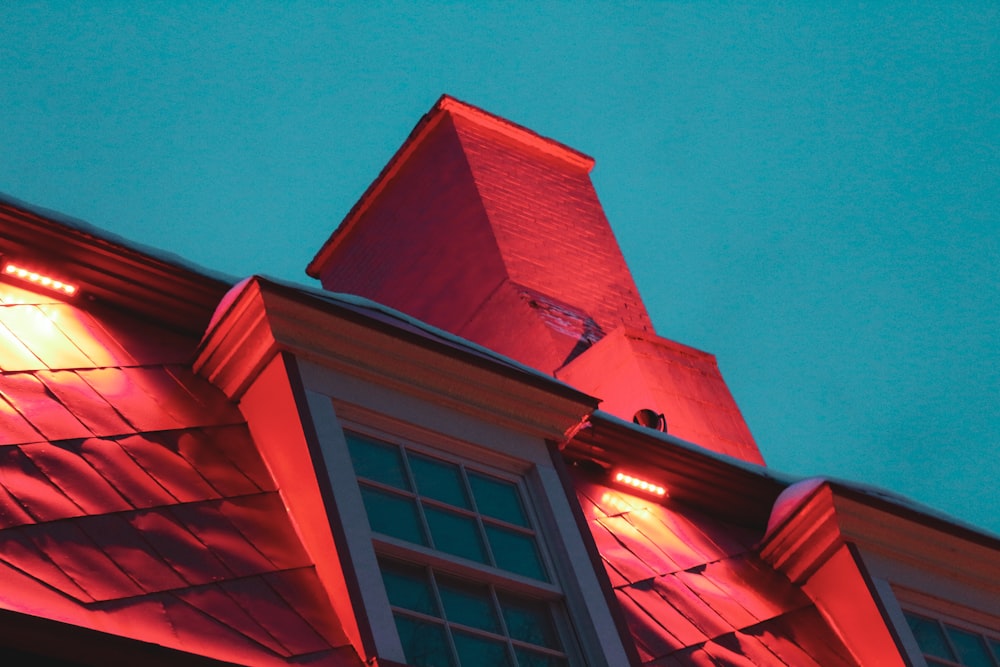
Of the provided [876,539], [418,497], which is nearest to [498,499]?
[418,497]

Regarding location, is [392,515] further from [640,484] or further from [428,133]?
[428,133]

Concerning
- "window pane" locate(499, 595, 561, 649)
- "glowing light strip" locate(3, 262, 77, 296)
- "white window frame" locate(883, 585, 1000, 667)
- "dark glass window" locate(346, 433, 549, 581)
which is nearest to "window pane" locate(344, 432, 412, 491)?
"dark glass window" locate(346, 433, 549, 581)

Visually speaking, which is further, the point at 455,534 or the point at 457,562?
the point at 455,534

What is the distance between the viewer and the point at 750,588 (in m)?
7.56

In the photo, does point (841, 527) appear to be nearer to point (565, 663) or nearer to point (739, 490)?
point (739, 490)

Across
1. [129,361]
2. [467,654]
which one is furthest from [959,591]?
[129,361]

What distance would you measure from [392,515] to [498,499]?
730 mm

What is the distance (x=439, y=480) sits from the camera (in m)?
6.19

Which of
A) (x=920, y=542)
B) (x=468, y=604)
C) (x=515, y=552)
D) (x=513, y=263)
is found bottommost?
(x=468, y=604)

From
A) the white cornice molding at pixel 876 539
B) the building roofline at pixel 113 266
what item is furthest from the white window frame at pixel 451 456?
the white cornice molding at pixel 876 539

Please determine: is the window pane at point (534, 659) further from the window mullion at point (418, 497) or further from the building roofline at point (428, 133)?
the building roofline at point (428, 133)

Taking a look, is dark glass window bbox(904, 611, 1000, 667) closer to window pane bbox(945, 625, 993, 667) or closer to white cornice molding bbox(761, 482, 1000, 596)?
window pane bbox(945, 625, 993, 667)

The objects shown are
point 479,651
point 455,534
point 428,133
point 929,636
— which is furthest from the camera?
point 428,133

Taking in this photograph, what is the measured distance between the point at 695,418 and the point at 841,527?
4.04 meters
